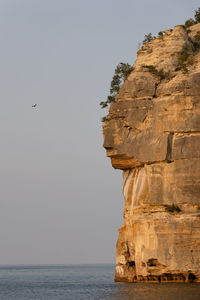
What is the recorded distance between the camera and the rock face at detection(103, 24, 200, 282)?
46.7 metres

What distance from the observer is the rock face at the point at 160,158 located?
46.7 m

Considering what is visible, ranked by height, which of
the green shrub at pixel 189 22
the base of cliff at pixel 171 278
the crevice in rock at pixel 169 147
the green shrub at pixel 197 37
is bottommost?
the base of cliff at pixel 171 278

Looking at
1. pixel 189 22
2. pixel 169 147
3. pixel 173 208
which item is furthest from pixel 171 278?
pixel 189 22

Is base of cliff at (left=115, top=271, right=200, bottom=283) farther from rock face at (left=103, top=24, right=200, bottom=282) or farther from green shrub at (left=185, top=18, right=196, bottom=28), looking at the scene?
green shrub at (left=185, top=18, right=196, bottom=28)

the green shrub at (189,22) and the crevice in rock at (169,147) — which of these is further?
the green shrub at (189,22)

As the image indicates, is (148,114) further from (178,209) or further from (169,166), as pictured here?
(178,209)

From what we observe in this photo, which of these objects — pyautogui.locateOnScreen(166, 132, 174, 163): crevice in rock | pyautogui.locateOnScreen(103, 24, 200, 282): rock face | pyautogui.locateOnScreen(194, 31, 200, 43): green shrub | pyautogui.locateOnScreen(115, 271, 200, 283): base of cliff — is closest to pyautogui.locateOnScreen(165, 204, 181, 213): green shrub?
pyautogui.locateOnScreen(103, 24, 200, 282): rock face

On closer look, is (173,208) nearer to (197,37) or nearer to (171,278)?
(171,278)

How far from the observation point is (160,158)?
4853 centimetres

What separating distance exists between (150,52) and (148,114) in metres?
6.83

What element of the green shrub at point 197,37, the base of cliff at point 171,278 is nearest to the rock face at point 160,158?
the base of cliff at point 171,278

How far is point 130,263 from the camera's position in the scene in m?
51.9

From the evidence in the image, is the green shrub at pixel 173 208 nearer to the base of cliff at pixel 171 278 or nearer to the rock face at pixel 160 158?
the rock face at pixel 160 158

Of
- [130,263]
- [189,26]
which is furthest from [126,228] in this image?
[189,26]
